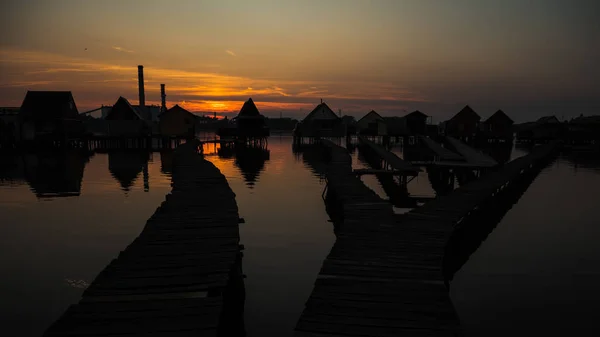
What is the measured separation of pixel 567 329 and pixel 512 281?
3040 mm

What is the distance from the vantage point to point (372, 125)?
92.8 metres

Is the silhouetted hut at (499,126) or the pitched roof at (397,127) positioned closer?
the silhouetted hut at (499,126)

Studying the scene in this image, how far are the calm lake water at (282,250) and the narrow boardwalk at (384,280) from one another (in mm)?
1726

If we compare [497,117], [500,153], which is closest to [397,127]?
[497,117]

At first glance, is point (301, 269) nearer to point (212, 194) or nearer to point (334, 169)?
point (212, 194)

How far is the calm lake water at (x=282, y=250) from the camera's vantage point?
34.9ft

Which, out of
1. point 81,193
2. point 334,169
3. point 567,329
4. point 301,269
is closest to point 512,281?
point 567,329

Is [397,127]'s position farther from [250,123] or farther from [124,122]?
[124,122]

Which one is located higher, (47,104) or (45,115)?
(47,104)

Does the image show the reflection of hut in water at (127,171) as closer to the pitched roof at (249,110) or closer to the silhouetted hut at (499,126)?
the pitched roof at (249,110)

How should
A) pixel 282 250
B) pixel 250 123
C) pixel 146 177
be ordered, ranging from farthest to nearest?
pixel 250 123, pixel 146 177, pixel 282 250

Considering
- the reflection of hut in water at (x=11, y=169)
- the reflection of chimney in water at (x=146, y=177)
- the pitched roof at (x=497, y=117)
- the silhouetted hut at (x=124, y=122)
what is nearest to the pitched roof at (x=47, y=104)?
the silhouetted hut at (x=124, y=122)

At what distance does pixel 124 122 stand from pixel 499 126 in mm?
68851

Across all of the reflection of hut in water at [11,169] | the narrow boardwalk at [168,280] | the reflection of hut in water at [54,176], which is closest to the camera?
the narrow boardwalk at [168,280]
